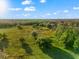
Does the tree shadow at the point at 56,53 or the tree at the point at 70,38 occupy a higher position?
the tree at the point at 70,38

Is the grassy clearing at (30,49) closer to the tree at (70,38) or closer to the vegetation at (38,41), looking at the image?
the vegetation at (38,41)

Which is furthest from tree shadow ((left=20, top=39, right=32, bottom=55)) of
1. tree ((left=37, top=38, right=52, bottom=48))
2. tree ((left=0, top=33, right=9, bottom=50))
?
tree ((left=0, top=33, right=9, bottom=50))

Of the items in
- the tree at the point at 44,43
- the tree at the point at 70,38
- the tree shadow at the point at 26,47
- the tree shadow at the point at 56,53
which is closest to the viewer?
the tree shadow at the point at 26,47

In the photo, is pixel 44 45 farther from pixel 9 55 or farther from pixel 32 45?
pixel 9 55

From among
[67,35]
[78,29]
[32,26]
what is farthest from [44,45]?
[78,29]

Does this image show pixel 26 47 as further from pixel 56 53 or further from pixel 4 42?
pixel 56 53

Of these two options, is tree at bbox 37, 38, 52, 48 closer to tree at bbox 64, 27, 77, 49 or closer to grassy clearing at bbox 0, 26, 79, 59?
grassy clearing at bbox 0, 26, 79, 59

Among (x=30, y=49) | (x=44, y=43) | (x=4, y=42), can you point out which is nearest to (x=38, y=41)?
(x=44, y=43)

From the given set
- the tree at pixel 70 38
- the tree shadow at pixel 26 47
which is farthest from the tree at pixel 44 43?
the tree at pixel 70 38
